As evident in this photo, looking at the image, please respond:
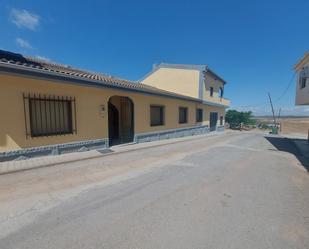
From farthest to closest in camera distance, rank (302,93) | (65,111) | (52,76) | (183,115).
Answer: (183,115) → (302,93) → (65,111) → (52,76)

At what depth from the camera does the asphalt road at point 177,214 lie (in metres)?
2.45

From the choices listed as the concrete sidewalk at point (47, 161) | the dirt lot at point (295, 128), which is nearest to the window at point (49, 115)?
the concrete sidewalk at point (47, 161)

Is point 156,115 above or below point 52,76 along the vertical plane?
below

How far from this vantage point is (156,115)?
12.4 meters

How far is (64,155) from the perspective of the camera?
6918 mm

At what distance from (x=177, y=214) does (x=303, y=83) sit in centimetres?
1494

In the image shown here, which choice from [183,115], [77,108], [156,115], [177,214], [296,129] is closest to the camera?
[177,214]

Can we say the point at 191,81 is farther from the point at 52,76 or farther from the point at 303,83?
the point at 52,76

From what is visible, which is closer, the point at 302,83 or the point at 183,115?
the point at 302,83

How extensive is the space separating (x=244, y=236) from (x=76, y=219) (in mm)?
2661

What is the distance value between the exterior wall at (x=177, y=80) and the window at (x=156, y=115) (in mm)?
5938

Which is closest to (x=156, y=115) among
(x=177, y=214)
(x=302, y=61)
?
(x=177, y=214)

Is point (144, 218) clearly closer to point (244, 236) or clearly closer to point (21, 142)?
point (244, 236)

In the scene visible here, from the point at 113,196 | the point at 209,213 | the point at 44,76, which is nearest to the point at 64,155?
the point at 44,76
